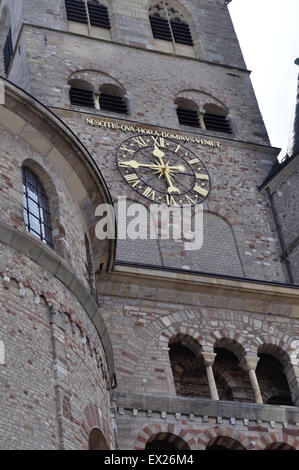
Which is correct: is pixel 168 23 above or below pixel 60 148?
above

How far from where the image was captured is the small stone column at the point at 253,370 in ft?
90.8

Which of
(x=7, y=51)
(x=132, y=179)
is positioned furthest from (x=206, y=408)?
(x=7, y=51)

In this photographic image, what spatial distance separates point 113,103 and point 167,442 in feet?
51.9

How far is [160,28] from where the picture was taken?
44156 mm

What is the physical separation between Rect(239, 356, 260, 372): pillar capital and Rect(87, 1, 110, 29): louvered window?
740 inches

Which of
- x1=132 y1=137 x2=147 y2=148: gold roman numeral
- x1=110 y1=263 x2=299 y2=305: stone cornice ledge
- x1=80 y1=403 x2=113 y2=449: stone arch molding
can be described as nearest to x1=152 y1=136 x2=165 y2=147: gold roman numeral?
x1=132 y1=137 x2=147 y2=148: gold roman numeral

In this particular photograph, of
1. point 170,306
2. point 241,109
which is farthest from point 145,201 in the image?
point 241,109

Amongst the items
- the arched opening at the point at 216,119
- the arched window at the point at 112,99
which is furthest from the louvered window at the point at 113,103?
the arched opening at the point at 216,119

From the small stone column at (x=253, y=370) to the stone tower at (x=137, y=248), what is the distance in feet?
0.22

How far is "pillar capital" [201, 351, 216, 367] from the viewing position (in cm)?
2798

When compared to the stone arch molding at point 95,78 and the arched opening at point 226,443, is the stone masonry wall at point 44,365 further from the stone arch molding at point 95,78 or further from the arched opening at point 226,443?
the stone arch molding at point 95,78

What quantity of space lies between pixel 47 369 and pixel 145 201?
1369 cm

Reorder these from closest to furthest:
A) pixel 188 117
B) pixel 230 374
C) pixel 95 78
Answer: pixel 230 374
pixel 95 78
pixel 188 117

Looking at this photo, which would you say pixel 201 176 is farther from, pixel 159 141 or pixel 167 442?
pixel 167 442
